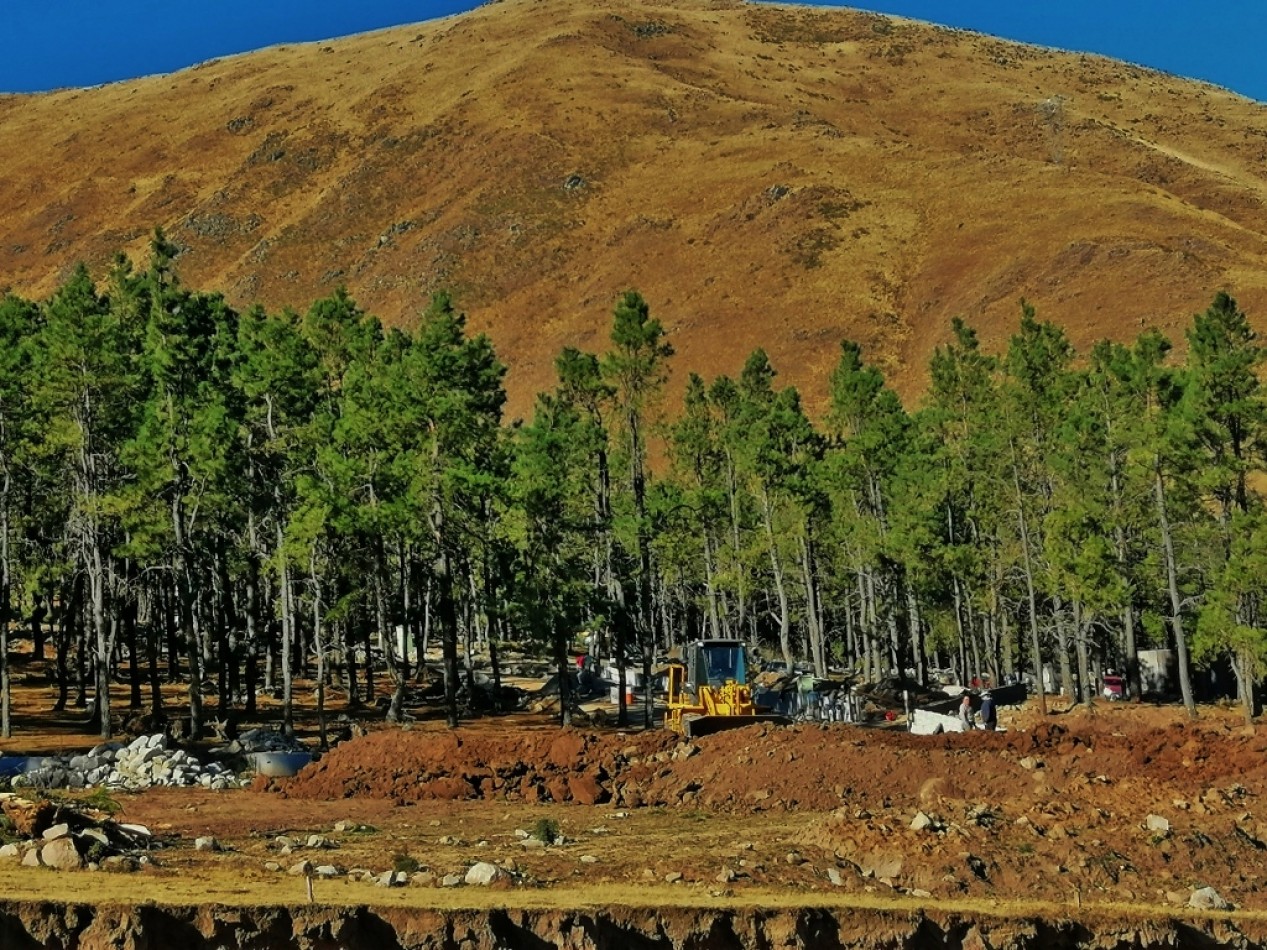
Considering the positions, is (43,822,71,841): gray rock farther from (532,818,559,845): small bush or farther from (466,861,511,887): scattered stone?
(532,818,559,845): small bush

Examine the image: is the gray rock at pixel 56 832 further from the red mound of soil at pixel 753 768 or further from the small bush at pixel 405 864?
the red mound of soil at pixel 753 768

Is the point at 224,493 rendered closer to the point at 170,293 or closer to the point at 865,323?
the point at 170,293

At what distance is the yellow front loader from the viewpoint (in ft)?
118

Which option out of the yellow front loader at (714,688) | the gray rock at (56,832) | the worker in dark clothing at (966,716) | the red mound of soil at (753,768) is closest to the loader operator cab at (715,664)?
the yellow front loader at (714,688)

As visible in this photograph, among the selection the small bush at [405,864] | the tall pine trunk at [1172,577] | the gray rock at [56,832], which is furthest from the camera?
the tall pine trunk at [1172,577]

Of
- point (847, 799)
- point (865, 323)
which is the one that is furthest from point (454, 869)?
point (865, 323)

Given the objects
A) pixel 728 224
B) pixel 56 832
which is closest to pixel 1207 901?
pixel 56 832

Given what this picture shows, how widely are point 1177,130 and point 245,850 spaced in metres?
200

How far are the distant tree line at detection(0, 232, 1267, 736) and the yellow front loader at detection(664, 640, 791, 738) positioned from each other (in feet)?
13.6

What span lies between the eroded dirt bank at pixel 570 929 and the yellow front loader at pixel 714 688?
1814 cm

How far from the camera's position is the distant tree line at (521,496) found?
1458 inches

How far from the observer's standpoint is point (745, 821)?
25.3 metres

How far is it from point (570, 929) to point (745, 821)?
10.9 metres

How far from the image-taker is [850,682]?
169ft
